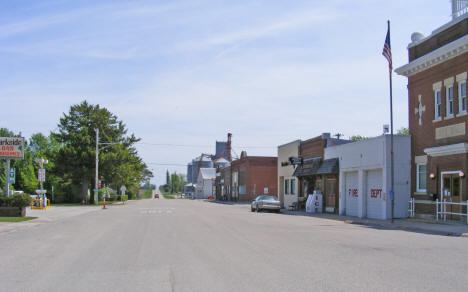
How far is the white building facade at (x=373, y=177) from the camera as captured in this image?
92.2 ft

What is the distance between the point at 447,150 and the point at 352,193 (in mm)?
9721

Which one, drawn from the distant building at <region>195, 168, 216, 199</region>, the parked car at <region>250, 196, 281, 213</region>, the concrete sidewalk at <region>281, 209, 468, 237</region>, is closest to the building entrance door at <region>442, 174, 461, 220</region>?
the concrete sidewalk at <region>281, 209, 468, 237</region>

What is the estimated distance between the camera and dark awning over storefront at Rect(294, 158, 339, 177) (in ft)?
117

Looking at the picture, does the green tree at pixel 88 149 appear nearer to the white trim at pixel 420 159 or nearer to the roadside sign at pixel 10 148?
the roadside sign at pixel 10 148

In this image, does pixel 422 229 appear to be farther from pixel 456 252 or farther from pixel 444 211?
pixel 456 252

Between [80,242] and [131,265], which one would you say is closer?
[131,265]

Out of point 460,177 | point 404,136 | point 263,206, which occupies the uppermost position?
point 404,136

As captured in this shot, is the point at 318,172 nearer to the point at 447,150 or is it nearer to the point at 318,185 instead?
the point at 318,185

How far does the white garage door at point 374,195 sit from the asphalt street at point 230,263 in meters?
13.4

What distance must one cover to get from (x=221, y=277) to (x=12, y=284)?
369 cm

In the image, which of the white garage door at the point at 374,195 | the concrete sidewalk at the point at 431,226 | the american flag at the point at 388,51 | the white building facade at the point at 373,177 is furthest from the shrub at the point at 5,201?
the american flag at the point at 388,51

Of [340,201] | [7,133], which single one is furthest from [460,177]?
[7,133]

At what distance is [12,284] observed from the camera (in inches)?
326

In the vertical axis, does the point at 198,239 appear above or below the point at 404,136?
below
